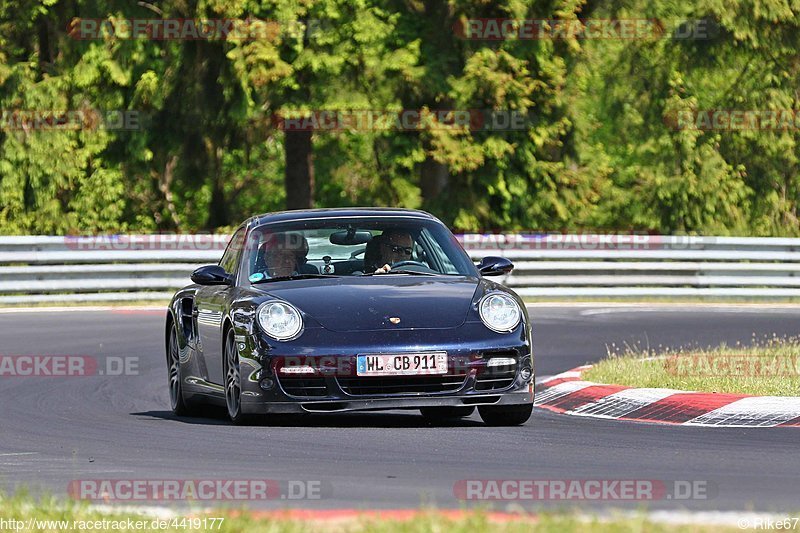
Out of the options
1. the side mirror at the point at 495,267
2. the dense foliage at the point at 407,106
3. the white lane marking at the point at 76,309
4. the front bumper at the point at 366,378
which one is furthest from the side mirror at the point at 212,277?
the dense foliage at the point at 407,106

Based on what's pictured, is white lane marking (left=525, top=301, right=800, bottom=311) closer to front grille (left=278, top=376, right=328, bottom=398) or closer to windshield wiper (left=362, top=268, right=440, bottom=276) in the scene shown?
windshield wiper (left=362, top=268, right=440, bottom=276)

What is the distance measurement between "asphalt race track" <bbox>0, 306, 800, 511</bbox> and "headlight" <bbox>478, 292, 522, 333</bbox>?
63cm

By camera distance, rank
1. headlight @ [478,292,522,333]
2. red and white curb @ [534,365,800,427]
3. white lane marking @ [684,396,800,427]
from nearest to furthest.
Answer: headlight @ [478,292,522,333] < white lane marking @ [684,396,800,427] < red and white curb @ [534,365,800,427]

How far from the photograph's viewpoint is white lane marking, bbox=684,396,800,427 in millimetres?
10562

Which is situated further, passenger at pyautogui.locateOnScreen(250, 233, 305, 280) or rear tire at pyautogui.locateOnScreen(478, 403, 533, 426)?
passenger at pyautogui.locateOnScreen(250, 233, 305, 280)

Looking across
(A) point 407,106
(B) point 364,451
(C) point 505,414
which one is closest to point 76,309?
(A) point 407,106

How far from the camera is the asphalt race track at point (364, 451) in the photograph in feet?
24.5

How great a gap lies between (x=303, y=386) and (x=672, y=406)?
9.09ft

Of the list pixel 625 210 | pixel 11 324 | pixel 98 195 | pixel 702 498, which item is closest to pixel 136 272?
pixel 11 324

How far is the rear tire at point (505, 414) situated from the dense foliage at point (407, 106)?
20.1 m

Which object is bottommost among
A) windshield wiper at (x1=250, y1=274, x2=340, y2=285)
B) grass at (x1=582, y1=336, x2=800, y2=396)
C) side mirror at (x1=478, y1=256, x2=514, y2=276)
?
grass at (x1=582, y1=336, x2=800, y2=396)

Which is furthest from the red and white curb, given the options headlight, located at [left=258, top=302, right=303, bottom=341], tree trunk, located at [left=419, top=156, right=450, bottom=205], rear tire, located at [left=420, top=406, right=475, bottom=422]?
tree trunk, located at [left=419, top=156, right=450, bottom=205]

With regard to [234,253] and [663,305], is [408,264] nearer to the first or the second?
[234,253]

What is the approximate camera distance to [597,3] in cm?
3428
